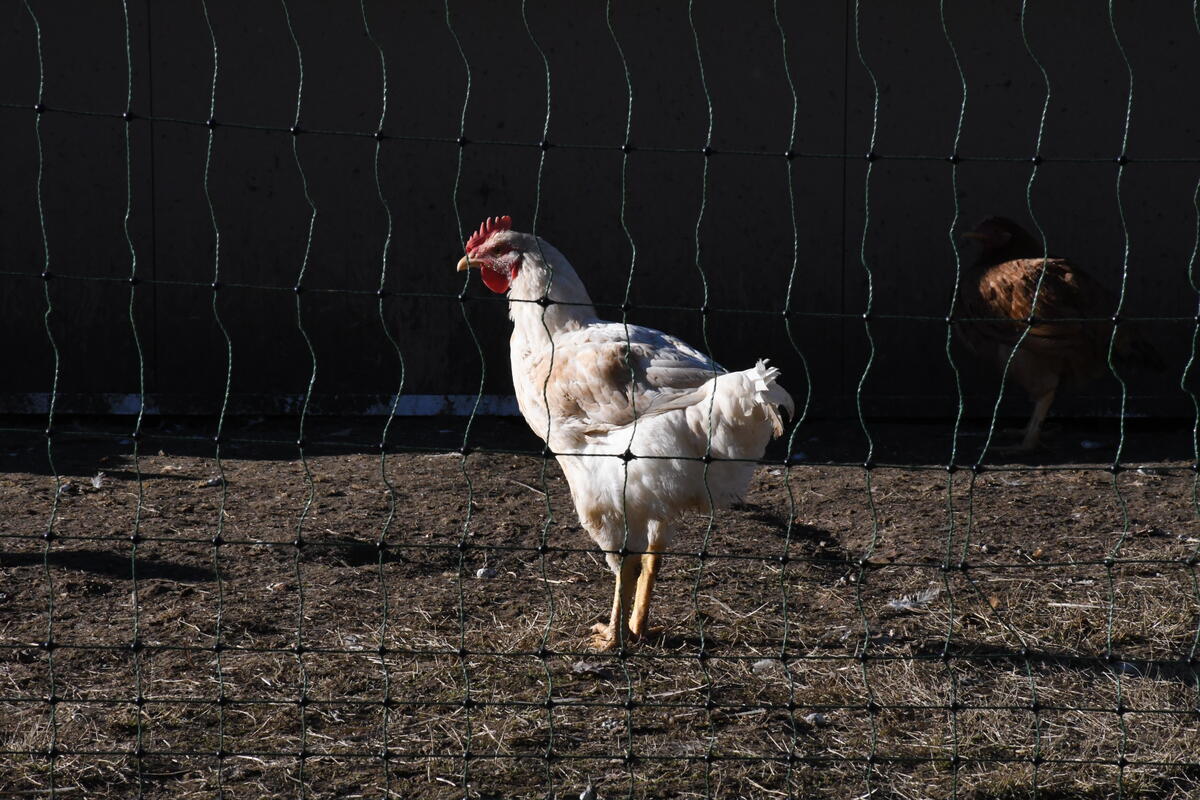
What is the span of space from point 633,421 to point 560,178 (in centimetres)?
356

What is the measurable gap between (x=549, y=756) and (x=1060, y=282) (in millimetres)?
4340

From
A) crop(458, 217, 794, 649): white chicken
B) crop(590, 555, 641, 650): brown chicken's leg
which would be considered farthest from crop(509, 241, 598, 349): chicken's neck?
crop(590, 555, 641, 650): brown chicken's leg

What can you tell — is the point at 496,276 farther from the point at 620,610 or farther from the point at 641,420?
the point at 620,610

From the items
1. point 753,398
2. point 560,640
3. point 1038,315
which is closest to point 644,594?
point 560,640

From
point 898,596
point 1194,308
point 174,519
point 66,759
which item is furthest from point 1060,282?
point 66,759

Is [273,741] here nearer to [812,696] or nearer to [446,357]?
[812,696]

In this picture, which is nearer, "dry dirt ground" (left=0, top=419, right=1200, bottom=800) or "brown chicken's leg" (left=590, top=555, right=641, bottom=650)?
"dry dirt ground" (left=0, top=419, right=1200, bottom=800)

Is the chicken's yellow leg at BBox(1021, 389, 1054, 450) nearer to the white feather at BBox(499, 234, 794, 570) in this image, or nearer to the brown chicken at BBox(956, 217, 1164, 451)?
the brown chicken at BBox(956, 217, 1164, 451)

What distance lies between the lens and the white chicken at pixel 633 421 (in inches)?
152

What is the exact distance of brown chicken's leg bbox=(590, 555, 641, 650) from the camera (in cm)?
413

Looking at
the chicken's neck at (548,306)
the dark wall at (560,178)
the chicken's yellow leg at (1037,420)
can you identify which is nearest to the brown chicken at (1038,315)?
the chicken's yellow leg at (1037,420)

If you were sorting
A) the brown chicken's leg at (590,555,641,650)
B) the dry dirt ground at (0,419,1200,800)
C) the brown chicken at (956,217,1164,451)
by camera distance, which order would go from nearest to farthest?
the dry dirt ground at (0,419,1200,800) < the brown chicken's leg at (590,555,641,650) < the brown chicken at (956,217,1164,451)

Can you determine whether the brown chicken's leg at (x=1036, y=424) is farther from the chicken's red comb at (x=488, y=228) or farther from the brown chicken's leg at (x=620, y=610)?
the chicken's red comb at (x=488, y=228)

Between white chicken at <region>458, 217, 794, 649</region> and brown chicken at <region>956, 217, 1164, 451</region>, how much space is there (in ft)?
9.38
